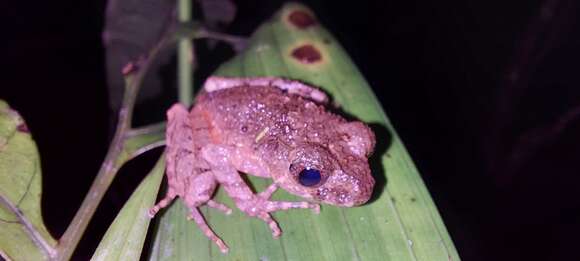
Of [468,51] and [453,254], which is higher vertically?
[453,254]

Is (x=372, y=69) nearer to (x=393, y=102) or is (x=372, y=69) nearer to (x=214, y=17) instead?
(x=393, y=102)

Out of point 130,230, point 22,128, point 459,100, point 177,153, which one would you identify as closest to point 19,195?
point 22,128

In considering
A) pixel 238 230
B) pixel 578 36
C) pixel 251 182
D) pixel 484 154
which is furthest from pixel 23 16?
pixel 578 36

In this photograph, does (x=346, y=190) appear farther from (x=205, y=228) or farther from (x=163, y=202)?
(x=163, y=202)

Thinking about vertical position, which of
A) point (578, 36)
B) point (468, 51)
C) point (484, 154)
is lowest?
point (484, 154)

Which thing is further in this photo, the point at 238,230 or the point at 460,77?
the point at 460,77

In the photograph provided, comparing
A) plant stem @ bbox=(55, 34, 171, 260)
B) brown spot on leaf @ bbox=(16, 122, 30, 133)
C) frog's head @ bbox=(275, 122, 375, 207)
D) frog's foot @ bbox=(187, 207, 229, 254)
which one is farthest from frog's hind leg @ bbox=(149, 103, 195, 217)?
brown spot on leaf @ bbox=(16, 122, 30, 133)
